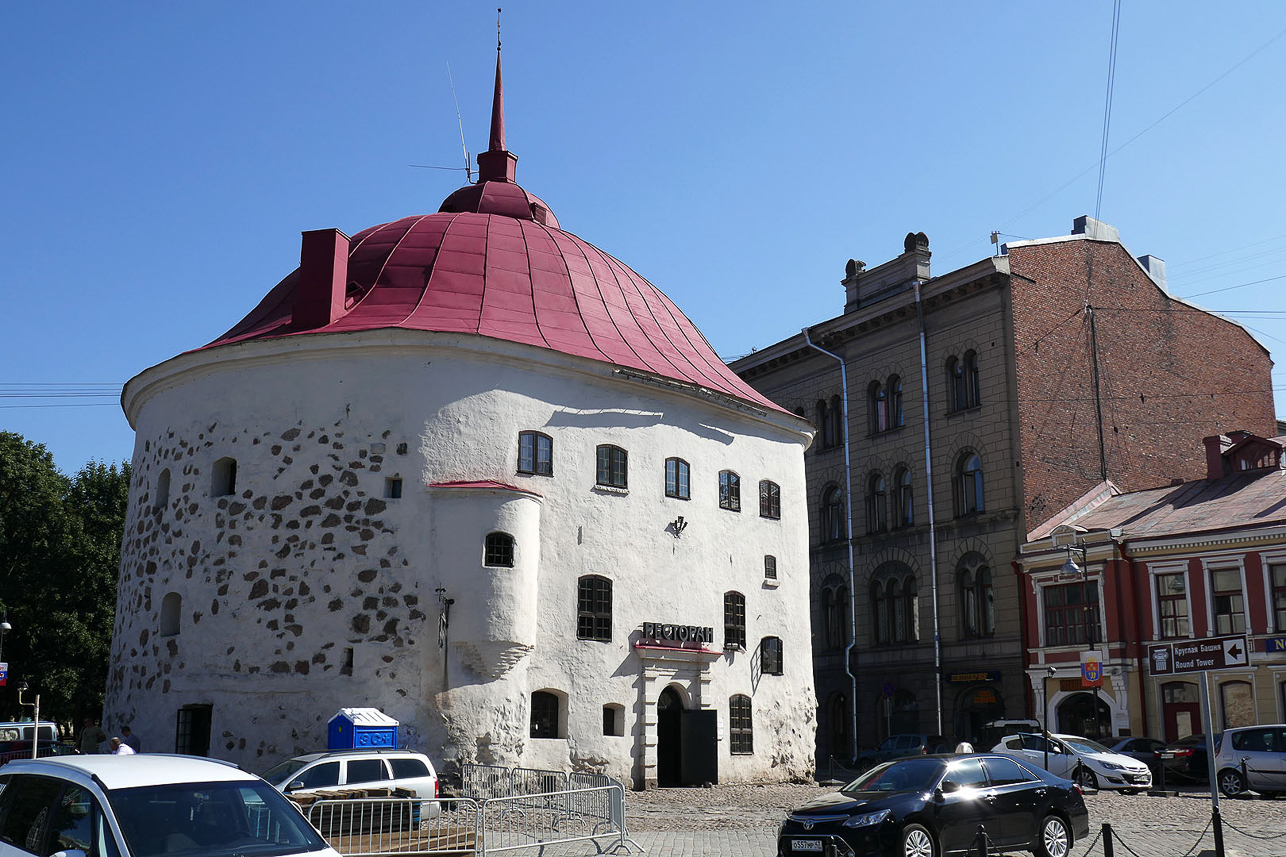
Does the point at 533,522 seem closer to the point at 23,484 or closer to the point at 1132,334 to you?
the point at 1132,334

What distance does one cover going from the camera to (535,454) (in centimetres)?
2748

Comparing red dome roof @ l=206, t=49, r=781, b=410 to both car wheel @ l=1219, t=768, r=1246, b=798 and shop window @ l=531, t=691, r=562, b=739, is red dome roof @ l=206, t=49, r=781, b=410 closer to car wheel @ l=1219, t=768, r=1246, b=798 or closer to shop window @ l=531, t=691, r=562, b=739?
shop window @ l=531, t=691, r=562, b=739

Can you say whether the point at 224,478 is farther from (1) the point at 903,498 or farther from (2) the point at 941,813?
(1) the point at 903,498

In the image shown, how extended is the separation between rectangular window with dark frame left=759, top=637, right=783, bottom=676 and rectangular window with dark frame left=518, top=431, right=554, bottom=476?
8215 millimetres

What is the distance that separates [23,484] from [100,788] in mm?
46379

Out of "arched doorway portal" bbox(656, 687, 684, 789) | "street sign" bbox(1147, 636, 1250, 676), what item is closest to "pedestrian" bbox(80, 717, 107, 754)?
"arched doorway portal" bbox(656, 687, 684, 789)

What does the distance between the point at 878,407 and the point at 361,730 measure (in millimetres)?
27735

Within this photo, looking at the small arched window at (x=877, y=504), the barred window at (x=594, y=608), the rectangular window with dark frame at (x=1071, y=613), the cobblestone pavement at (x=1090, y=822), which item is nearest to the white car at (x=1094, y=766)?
the cobblestone pavement at (x=1090, y=822)

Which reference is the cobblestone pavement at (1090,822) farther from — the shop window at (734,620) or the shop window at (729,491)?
the shop window at (729,491)

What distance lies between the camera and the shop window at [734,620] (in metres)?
30.4

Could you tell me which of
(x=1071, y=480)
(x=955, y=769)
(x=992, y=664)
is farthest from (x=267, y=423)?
(x=1071, y=480)

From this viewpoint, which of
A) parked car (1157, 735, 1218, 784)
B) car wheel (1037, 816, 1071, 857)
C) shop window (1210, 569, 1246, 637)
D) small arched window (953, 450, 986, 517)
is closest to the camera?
car wheel (1037, 816, 1071, 857)

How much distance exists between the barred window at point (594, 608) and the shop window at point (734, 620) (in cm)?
398

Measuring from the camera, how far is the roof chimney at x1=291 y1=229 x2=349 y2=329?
92.8ft
